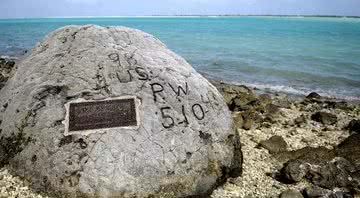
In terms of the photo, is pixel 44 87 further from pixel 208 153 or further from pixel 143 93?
pixel 208 153

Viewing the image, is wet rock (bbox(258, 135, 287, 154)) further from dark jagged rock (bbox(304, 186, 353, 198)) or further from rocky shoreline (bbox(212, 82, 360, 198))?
dark jagged rock (bbox(304, 186, 353, 198))

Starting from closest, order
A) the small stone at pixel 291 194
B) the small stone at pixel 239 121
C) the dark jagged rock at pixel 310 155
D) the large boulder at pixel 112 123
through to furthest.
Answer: the large boulder at pixel 112 123 → the small stone at pixel 291 194 → the dark jagged rock at pixel 310 155 → the small stone at pixel 239 121

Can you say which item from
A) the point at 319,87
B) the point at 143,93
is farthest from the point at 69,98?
the point at 319,87

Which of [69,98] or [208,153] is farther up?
[69,98]

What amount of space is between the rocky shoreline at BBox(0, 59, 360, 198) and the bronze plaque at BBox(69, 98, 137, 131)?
1.31 metres

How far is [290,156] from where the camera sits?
8250mm

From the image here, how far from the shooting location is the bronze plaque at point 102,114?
615 cm

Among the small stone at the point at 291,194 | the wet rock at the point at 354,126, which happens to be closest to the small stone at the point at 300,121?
the wet rock at the point at 354,126

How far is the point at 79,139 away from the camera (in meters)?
5.99

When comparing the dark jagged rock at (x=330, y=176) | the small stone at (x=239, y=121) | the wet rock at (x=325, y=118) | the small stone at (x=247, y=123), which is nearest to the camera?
the dark jagged rock at (x=330, y=176)

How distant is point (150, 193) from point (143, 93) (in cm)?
179

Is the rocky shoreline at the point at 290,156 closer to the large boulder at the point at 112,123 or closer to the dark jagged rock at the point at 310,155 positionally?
the dark jagged rock at the point at 310,155

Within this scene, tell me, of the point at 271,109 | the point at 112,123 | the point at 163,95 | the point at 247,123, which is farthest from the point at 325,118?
the point at 112,123

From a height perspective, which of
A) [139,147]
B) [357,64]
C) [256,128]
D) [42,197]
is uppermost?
[139,147]
